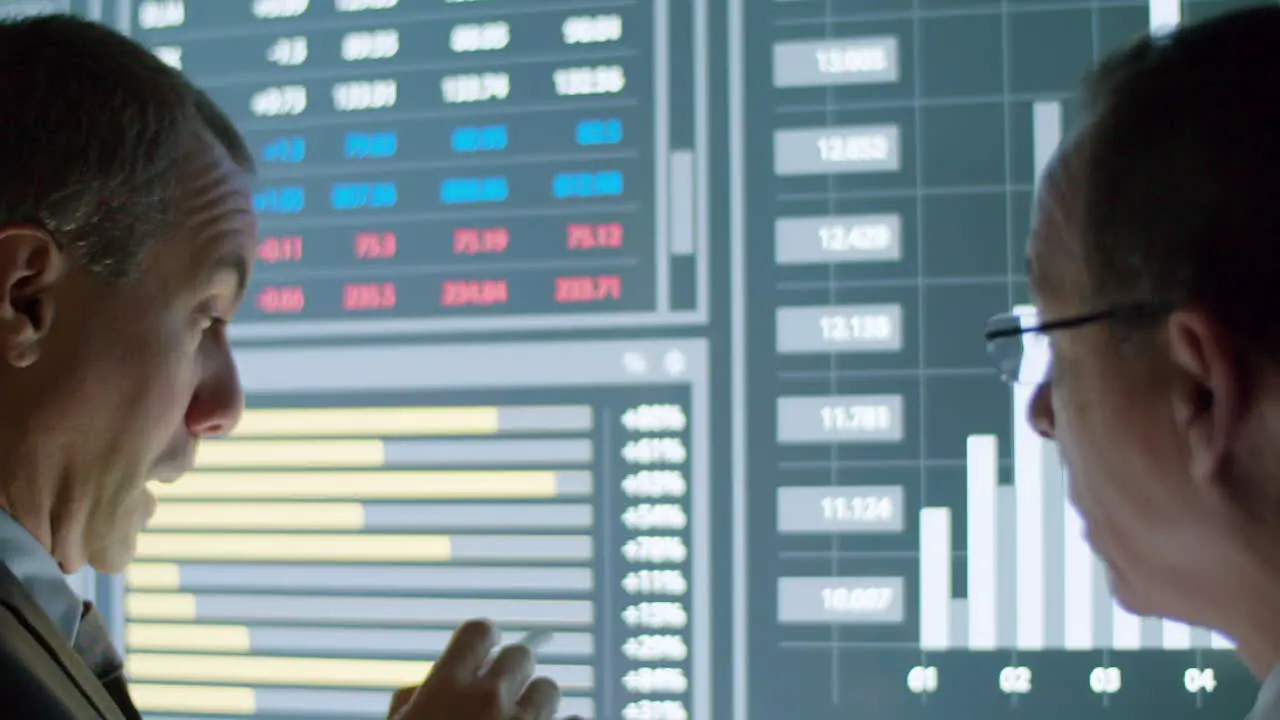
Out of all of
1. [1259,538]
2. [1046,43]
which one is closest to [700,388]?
[1046,43]

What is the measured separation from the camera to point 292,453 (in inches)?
55.2

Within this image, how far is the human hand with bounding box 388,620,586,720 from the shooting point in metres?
0.88

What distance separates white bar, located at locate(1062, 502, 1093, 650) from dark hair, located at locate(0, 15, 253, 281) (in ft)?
3.00

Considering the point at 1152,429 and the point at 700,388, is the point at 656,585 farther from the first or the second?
the point at 1152,429

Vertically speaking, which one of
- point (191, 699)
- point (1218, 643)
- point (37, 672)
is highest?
point (37, 672)

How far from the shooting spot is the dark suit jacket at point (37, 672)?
0.74 m

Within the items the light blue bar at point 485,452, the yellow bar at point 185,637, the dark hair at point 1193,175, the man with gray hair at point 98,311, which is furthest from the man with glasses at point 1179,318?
the yellow bar at point 185,637

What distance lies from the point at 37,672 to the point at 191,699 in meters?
0.72

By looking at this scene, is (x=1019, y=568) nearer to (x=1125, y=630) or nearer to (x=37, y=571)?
(x=1125, y=630)

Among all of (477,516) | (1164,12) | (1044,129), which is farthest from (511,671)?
(1164,12)

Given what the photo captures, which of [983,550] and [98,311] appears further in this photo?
[983,550]

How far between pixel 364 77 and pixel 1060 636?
39.2 inches

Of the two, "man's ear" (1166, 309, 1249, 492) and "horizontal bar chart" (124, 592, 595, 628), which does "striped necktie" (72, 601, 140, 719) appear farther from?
"man's ear" (1166, 309, 1249, 492)

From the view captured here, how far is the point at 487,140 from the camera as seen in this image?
1.36m
